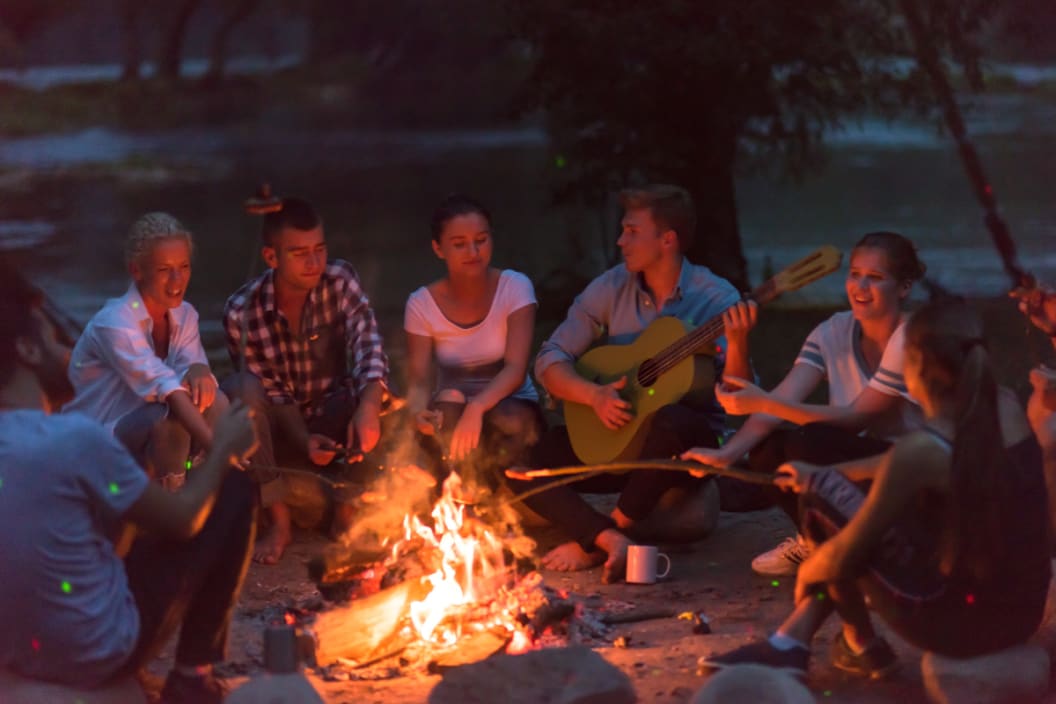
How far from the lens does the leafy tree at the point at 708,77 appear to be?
421 inches

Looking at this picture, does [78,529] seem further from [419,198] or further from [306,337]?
[419,198]

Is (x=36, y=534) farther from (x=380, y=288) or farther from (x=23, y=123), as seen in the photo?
(x=23, y=123)

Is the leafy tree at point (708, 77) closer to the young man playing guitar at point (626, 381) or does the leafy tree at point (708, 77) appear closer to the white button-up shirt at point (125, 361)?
the young man playing guitar at point (626, 381)

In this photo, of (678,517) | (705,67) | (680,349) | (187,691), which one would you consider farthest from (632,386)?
(705,67)

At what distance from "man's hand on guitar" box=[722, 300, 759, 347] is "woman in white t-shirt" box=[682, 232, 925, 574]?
19 cm

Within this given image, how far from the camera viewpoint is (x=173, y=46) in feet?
111

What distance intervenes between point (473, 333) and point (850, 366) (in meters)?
1.66

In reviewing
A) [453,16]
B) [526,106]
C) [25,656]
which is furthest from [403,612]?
[453,16]

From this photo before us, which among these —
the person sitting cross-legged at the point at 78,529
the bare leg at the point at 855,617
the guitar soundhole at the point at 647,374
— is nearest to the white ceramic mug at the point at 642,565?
the guitar soundhole at the point at 647,374

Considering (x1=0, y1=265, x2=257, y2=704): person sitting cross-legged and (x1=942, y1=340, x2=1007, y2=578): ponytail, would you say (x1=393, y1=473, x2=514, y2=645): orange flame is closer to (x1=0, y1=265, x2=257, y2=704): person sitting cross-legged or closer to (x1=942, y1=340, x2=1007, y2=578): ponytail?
(x1=0, y1=265, x2=257, y2=704): person sitting cross-legged

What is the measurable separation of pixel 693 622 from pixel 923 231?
14.3 metres

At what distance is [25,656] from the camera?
147 inches

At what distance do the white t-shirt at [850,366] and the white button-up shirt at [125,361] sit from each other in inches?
97.0

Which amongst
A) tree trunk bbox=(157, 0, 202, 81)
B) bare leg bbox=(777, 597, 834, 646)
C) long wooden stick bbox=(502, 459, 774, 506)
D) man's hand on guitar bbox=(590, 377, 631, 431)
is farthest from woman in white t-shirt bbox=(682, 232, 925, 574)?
tree trunk bbox=(157, 0, 202, 81)
